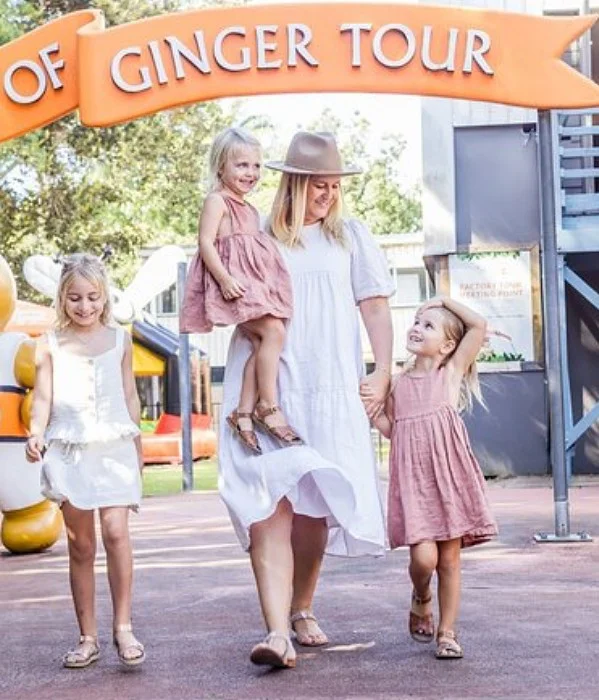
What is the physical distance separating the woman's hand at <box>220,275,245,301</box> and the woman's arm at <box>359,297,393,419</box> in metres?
0.47

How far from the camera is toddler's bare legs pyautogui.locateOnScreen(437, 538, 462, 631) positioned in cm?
516

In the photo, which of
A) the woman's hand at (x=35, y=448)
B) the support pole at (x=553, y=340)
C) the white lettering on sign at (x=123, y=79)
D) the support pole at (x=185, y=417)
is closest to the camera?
the woman's hand at (x=35, y=448)

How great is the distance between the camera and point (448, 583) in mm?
5164

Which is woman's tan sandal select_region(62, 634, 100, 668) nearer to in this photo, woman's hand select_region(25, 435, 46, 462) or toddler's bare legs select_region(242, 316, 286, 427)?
woman's hand select_region(25, 435, 46, 462)

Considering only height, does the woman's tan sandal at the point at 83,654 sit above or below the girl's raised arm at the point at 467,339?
below

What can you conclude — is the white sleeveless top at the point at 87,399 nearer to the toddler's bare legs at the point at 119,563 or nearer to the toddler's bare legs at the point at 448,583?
the toddler's bare legs at the point at 119,563

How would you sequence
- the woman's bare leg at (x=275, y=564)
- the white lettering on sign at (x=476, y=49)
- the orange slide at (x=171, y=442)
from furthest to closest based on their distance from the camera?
1. the orange slide at (x=171, y=442)
2. the white lettering on sign at (x=476, y=49)
3. the woman's bare leg at (x=275, y=564)

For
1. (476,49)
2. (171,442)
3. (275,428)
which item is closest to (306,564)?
(275,428)

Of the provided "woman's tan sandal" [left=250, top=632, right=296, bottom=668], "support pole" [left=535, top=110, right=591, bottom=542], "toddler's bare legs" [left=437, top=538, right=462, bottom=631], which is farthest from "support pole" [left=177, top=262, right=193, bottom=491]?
"woman's tan sandal" [left=250, top=632, right=296, bottom=668]

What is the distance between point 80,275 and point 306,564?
1308mm

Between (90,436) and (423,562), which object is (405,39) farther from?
(423,562)

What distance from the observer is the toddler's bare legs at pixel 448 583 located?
16.9ft

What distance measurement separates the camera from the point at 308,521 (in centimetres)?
532

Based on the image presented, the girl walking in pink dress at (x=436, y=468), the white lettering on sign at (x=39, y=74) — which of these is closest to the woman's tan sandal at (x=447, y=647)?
the girl walking in pink dress at (x=436, y=468)
